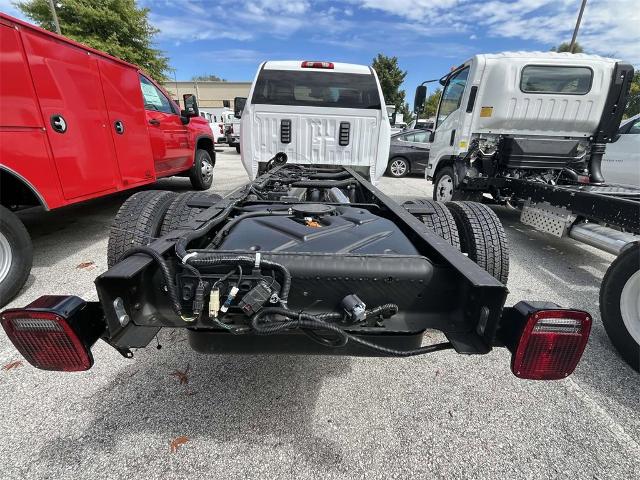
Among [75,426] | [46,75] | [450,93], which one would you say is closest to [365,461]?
[75,426]

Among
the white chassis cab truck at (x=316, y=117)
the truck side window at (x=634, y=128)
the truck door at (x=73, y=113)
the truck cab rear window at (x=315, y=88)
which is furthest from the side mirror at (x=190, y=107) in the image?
the truck side window at (x=634, y=128)

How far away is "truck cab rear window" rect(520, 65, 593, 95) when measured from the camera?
454cm

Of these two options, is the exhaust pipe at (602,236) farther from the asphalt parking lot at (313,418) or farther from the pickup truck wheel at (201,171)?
the pickup truck wheel at (201,171)

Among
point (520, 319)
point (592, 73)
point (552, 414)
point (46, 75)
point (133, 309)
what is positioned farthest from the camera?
point (592, 73)

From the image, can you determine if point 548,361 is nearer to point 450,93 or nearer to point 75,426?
point 75,426

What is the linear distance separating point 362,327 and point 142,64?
82.3 feet

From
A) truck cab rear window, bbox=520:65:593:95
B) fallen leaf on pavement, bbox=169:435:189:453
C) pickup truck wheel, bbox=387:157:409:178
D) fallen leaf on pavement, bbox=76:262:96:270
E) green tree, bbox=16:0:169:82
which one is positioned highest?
green tree, bbox=16:0:169:82

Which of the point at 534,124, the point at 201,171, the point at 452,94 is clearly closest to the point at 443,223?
the point at 534,124

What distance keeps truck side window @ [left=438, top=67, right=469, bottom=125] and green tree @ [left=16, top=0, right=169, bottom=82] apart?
20077mm

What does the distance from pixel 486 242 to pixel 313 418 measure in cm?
146

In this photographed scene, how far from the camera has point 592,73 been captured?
4.50 meters

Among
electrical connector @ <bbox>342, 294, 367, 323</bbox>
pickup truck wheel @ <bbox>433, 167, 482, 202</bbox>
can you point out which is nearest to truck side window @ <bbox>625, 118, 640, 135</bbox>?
pickup truck wheel @ <bbox>433, 167, 482, 202</bbox>

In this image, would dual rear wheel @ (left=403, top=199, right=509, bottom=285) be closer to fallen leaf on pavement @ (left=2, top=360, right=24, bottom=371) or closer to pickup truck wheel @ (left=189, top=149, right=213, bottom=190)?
fallen leaf on pavement @ (left=2, top=360, right=24, bottom=371)

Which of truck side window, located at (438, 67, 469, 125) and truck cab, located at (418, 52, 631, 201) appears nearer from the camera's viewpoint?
truck cab, located at (418, 52, 631, 201)
